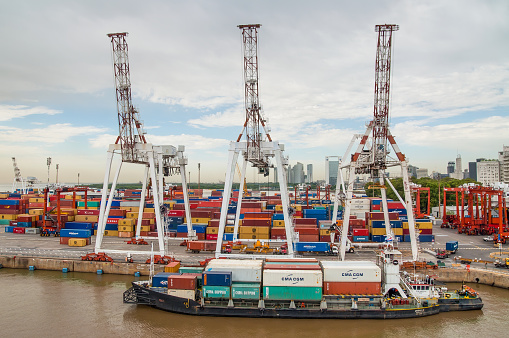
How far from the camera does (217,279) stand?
86.3 ft

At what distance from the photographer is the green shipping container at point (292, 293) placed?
2605cm

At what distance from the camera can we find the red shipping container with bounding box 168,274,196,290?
26797 mm

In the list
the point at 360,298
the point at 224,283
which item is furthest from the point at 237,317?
the point at 360,298

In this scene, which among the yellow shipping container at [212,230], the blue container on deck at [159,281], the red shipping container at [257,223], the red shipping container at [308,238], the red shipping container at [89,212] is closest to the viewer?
the blue container on deck at [159,281]

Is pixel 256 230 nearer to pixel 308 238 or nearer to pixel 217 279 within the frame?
pixel 308 238

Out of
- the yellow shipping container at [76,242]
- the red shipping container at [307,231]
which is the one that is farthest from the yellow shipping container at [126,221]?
the red shipping container at [307,231]

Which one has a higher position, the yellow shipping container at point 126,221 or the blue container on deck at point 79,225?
the yellow shipping container at point 126,221

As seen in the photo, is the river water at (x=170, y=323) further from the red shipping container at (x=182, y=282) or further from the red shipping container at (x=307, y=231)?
the red shipping container at (x=307, y=231)

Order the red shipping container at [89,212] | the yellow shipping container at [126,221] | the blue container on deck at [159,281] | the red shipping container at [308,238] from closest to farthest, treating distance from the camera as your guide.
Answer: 1. the blue container on deck at [159,281]
2. the red shipping container at [308,238]
3. the yellow shipping container at [126,221]
4. the red shipping container at [89,212]

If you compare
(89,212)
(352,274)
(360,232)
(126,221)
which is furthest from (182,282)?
(89,212)

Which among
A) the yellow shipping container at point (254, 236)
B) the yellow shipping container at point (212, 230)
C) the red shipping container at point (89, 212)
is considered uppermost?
the red shipping container at point (89, 212)

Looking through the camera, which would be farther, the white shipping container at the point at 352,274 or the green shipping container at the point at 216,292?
the white shipping container at the point at 352,274

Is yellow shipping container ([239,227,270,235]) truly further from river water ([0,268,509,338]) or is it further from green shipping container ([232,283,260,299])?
green shipping container ([232,283,260,299])

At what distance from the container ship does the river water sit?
0.57 m
